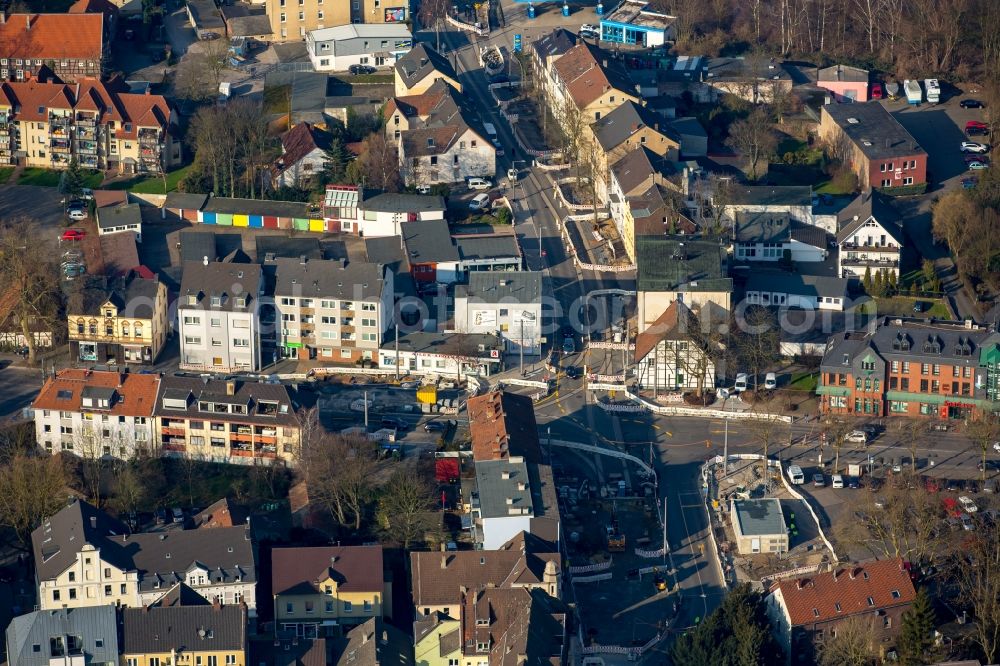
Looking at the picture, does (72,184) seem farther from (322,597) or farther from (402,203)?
(322,597)

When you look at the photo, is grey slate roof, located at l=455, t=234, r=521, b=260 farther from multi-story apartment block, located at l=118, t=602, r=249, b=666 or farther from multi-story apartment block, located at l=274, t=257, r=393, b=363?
multi-story apartment block, located at l=118, t=602, r=249, b=666

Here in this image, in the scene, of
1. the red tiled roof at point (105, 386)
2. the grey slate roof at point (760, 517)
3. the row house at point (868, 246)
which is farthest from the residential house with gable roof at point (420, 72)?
the grey slate roof at point (760, 517)

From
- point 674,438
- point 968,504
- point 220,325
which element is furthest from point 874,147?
point 220,325

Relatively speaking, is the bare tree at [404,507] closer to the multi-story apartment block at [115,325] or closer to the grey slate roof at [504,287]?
the grey slate roof at [504,287]

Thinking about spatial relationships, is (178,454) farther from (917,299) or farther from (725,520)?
(917,299)

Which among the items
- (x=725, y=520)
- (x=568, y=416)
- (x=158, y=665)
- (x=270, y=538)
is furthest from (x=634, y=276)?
(x=158, y=665)
